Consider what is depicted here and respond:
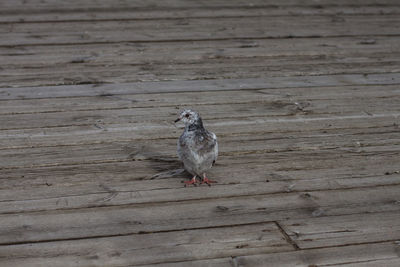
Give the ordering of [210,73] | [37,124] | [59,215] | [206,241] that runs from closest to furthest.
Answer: [206,241] → [59,215] → [37,124] → [210,73]

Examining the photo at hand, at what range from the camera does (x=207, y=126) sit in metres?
5.95

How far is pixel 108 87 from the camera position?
689 cm

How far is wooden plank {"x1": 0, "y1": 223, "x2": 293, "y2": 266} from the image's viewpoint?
3.74 m

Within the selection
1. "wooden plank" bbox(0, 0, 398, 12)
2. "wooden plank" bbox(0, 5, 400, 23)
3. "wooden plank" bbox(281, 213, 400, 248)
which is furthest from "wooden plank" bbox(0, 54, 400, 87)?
"wooden plank" bbox(281, 213, 400, 248)

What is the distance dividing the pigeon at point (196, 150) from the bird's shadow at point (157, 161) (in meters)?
0.23

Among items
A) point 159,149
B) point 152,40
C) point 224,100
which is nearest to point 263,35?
point 152,40

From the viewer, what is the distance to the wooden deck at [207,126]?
4.00 meters

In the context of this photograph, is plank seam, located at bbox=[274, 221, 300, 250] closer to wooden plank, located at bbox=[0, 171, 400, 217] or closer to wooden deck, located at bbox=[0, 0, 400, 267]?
wooden deck, located at bbox=[0, 0, 400, 267]

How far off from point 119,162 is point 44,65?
110 inches

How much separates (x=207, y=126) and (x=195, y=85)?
3.88 ft

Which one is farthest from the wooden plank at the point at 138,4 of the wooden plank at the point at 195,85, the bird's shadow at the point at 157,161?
the bird's shadow at the point at 157,161

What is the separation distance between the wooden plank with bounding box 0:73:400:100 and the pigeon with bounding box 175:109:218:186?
2.06 meters

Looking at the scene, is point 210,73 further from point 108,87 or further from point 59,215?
point 59,215

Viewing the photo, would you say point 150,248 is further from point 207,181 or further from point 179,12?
point 179,12
